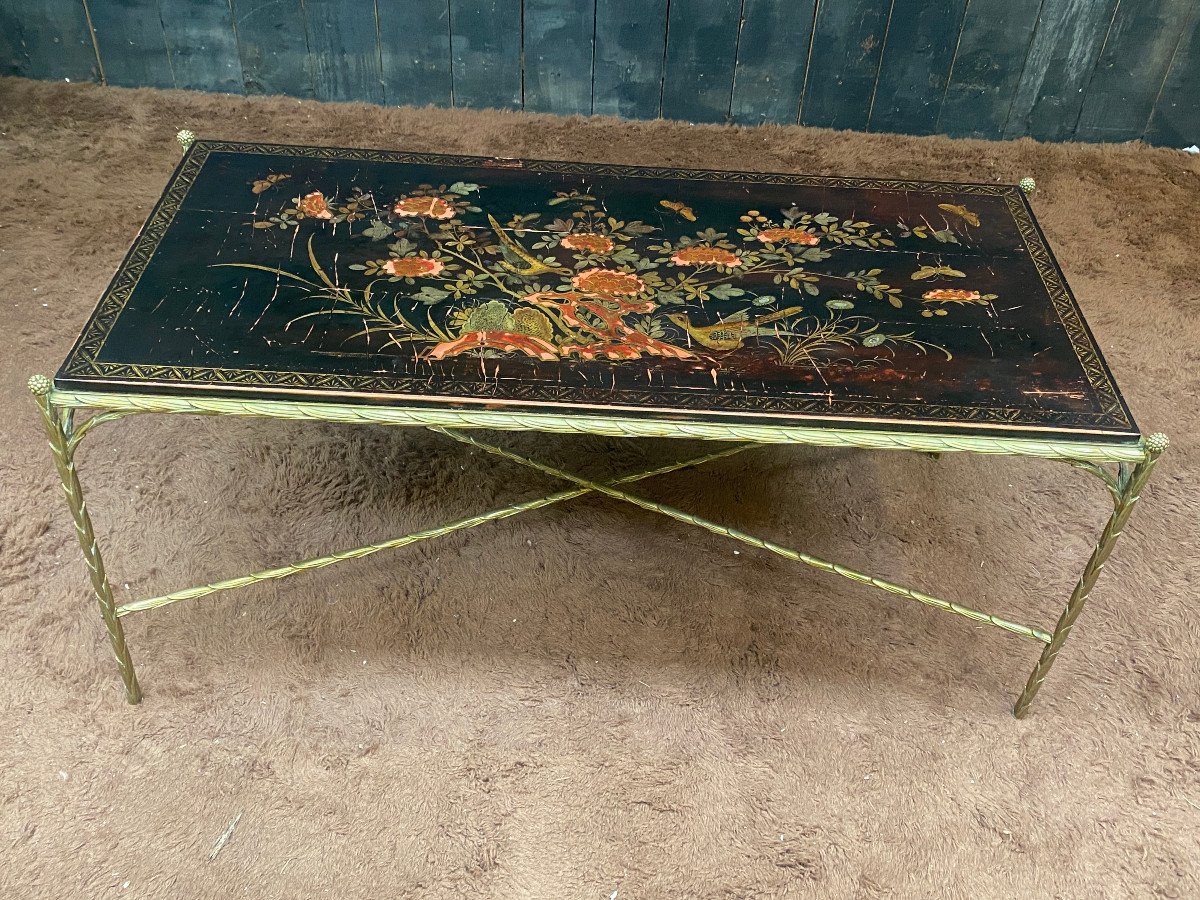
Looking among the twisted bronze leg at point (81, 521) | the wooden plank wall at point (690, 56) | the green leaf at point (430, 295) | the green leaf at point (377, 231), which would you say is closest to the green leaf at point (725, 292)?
the green leaf at point (430, 295)

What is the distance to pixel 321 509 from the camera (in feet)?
8.25

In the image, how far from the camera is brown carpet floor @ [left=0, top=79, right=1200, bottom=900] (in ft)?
6.46

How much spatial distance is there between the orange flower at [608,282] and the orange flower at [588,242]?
8cm

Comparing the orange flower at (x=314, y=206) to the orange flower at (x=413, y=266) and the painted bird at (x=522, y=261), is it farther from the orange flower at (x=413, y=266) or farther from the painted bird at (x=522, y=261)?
the painted bird at (x=522, y=261)

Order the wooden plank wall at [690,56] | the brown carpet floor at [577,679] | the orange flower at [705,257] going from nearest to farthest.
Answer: the brown carpet floor at [577,679] < the orange flower at [705,257] < the wooden plank wall at [690,56]

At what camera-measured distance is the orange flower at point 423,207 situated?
2367 mm

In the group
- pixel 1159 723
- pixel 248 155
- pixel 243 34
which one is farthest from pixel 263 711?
pixel 243 34

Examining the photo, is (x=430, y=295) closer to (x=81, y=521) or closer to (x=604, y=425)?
(x=604, y=425)

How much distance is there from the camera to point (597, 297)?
216cm

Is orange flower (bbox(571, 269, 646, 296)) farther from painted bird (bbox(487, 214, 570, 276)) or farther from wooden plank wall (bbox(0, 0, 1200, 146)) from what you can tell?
wooden plank wall (bbox(0, 0, 1200, 146))

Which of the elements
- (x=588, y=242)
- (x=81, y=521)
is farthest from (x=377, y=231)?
(x=81, y=521)

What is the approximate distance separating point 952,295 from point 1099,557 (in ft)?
1.82

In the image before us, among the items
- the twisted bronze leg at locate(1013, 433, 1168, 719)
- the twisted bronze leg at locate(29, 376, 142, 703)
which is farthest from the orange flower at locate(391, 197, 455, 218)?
the twisted bronze leg at locate(1013, 433, 1168, 719)

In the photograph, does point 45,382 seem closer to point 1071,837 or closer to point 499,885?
point 499,885
